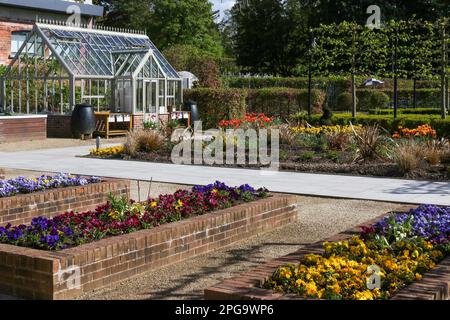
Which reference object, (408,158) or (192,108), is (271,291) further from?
(192,108)

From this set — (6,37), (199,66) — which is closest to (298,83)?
(199,66)

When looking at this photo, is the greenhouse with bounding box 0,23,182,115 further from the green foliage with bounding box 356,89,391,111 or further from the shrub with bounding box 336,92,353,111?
the green foliage with bounding box 356,89,391,111

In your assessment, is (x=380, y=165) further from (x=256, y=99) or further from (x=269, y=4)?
(x=269, y=4)

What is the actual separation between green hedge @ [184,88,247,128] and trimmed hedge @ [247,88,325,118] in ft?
A: 11.2

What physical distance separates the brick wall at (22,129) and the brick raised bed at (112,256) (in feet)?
48.9

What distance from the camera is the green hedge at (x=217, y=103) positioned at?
27922 millimetres

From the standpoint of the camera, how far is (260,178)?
13633mm

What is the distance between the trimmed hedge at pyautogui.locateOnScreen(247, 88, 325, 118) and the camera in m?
31.6

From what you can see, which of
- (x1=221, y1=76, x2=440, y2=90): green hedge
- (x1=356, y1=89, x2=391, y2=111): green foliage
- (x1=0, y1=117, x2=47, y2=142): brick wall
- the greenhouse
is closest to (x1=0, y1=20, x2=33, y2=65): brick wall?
the greenhouse

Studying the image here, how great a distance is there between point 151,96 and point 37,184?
17165 millimetres

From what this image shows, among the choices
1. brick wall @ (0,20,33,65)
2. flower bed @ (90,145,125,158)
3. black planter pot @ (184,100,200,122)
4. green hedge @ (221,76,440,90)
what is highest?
brick wall @ (0,20,33,65)
